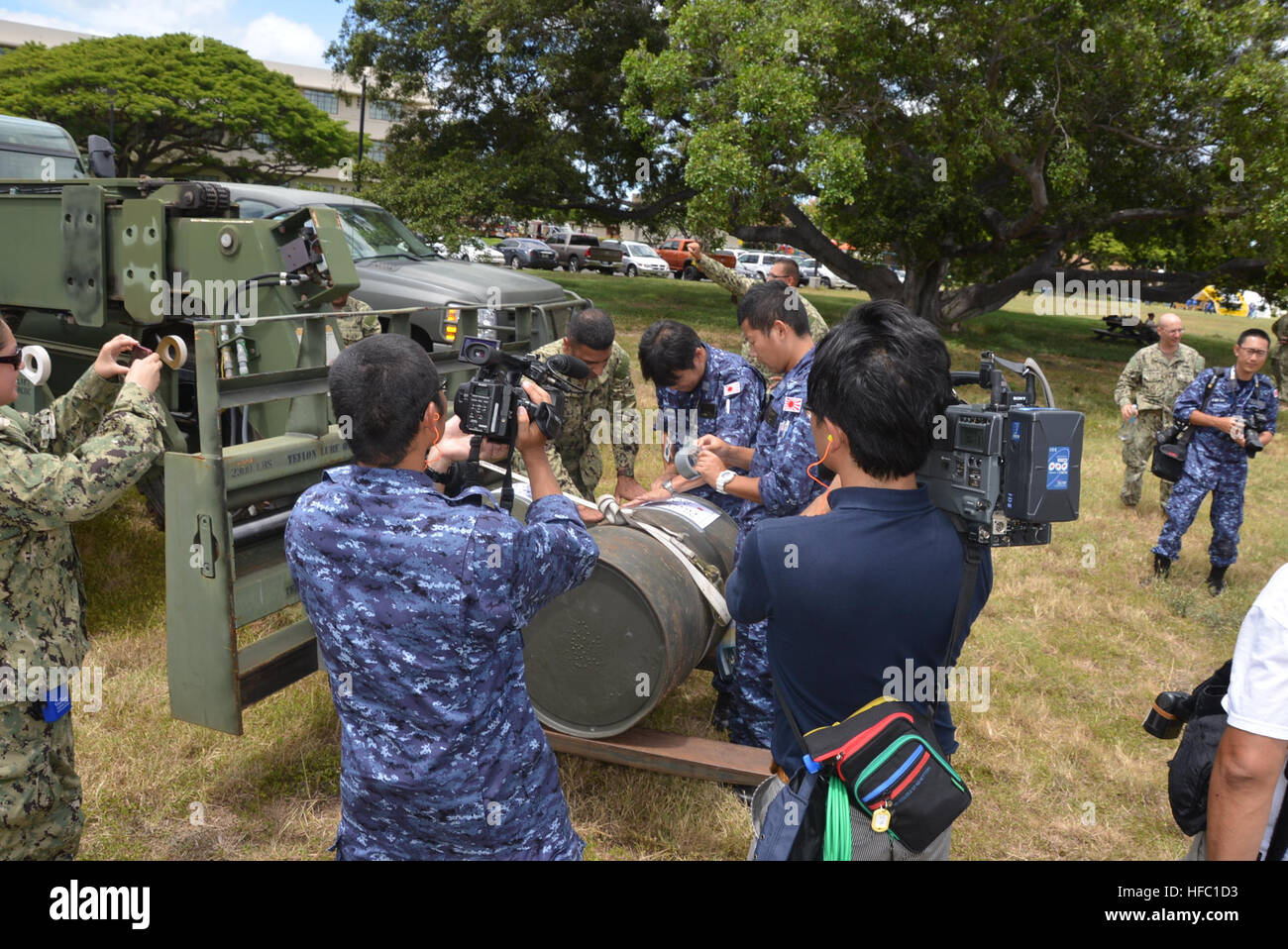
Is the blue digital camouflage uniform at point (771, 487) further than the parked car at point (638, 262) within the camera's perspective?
No

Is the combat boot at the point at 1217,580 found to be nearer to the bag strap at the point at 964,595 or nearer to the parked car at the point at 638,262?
the bag strap at the point at 964,595

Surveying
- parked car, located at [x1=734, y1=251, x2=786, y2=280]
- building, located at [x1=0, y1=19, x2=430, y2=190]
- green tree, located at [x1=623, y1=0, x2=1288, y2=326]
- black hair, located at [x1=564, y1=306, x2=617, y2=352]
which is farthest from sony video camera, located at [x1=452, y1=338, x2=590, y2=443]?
parked car, located at [x1=734, y1=251, x2=786, y2=280]

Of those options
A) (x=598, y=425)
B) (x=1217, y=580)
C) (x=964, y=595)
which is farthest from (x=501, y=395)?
(x=1217, y=580)

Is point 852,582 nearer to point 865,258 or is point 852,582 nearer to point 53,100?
point 865,258

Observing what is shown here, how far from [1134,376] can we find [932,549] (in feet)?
28.7

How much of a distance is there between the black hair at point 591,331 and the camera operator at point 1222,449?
4.94 m

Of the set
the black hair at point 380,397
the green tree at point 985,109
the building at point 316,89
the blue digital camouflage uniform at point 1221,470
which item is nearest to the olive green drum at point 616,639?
the black hair at point 380,397

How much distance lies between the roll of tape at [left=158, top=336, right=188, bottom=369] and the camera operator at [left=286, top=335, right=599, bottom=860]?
1.68m

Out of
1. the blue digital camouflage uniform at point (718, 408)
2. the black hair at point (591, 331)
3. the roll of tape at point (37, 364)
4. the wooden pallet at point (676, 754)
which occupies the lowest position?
the wooden pallet at point (676, 754)

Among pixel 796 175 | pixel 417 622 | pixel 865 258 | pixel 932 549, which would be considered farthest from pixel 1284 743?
pixel 865 258

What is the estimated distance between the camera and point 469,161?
1898 centimetres

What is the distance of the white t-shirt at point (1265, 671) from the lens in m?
1.88

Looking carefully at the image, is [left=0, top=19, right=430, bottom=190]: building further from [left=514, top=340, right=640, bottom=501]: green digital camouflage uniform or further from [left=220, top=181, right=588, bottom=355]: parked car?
[left=514, top=340, right=640, bottom=501]: green digital camouflage uniform

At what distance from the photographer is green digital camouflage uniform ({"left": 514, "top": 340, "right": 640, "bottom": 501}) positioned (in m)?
6.30
